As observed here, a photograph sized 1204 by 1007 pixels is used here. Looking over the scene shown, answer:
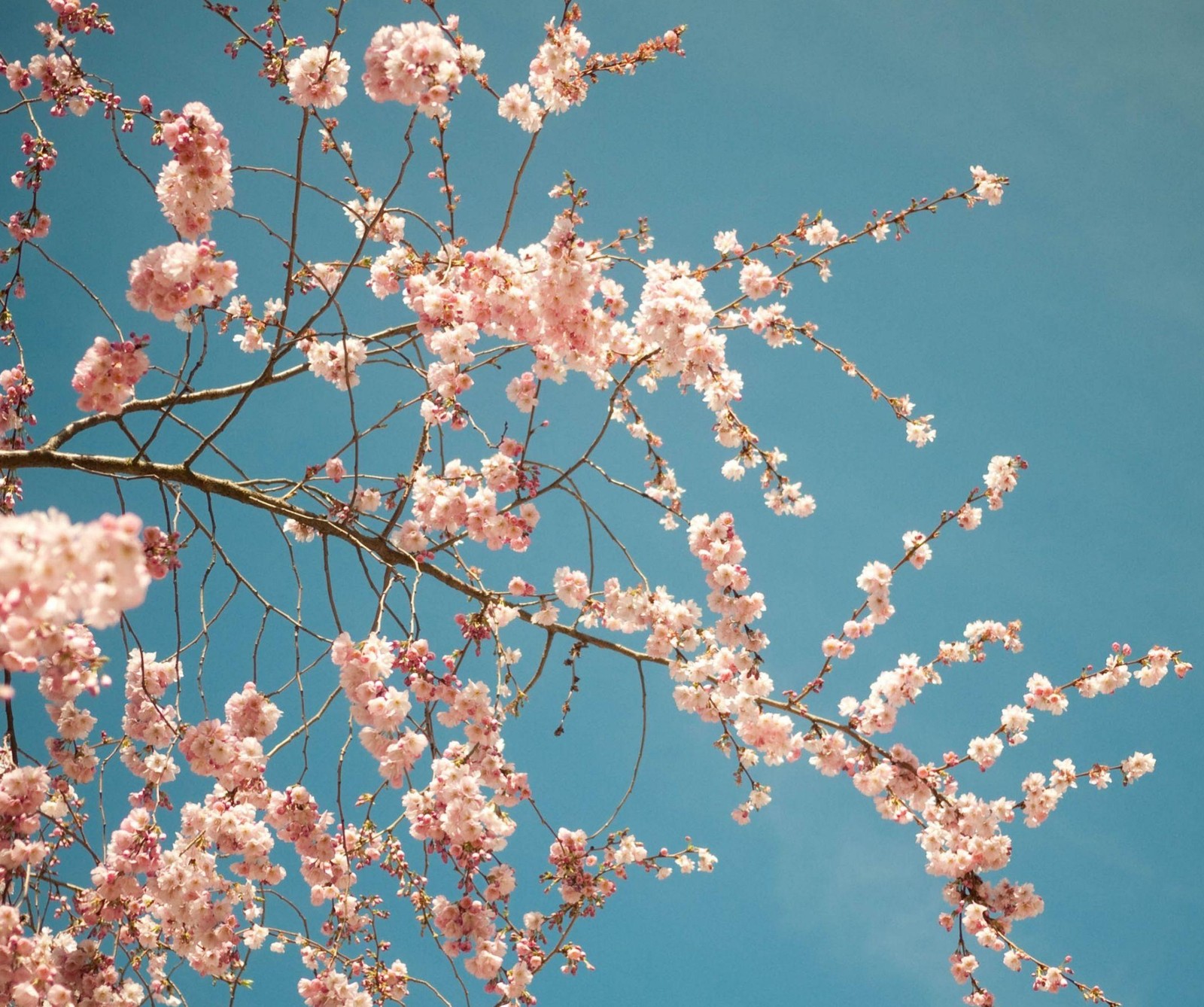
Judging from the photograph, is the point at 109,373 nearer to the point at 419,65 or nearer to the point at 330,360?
the point at 330,360

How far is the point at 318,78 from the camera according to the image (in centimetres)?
362

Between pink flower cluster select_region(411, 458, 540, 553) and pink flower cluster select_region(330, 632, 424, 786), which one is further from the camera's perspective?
pink flower cluster select_region(411, 458, 540, 553)

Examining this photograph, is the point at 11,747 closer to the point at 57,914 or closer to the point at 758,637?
the point at 57,914

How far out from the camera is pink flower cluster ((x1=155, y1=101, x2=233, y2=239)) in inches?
133

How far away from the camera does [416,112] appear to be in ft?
11.5

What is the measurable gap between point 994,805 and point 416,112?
450 cm

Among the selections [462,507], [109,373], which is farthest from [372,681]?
[109,373]

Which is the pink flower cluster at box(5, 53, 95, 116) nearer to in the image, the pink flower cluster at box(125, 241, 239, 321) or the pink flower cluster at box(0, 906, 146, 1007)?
the pink flower cluster at box(125, 241, 239, 321)

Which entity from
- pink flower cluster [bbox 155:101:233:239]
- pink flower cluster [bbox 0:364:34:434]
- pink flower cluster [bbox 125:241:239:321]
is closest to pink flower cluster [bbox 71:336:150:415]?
pink flower cluster [bbox 125:241:239:321]

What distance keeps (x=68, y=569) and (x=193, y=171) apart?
7.66 ft

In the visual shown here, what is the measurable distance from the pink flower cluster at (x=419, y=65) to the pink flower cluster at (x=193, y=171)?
68cm

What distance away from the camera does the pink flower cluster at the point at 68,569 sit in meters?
1.64

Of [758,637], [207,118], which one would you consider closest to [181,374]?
[207,118]

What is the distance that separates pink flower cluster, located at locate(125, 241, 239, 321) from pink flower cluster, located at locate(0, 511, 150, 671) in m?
1.95
